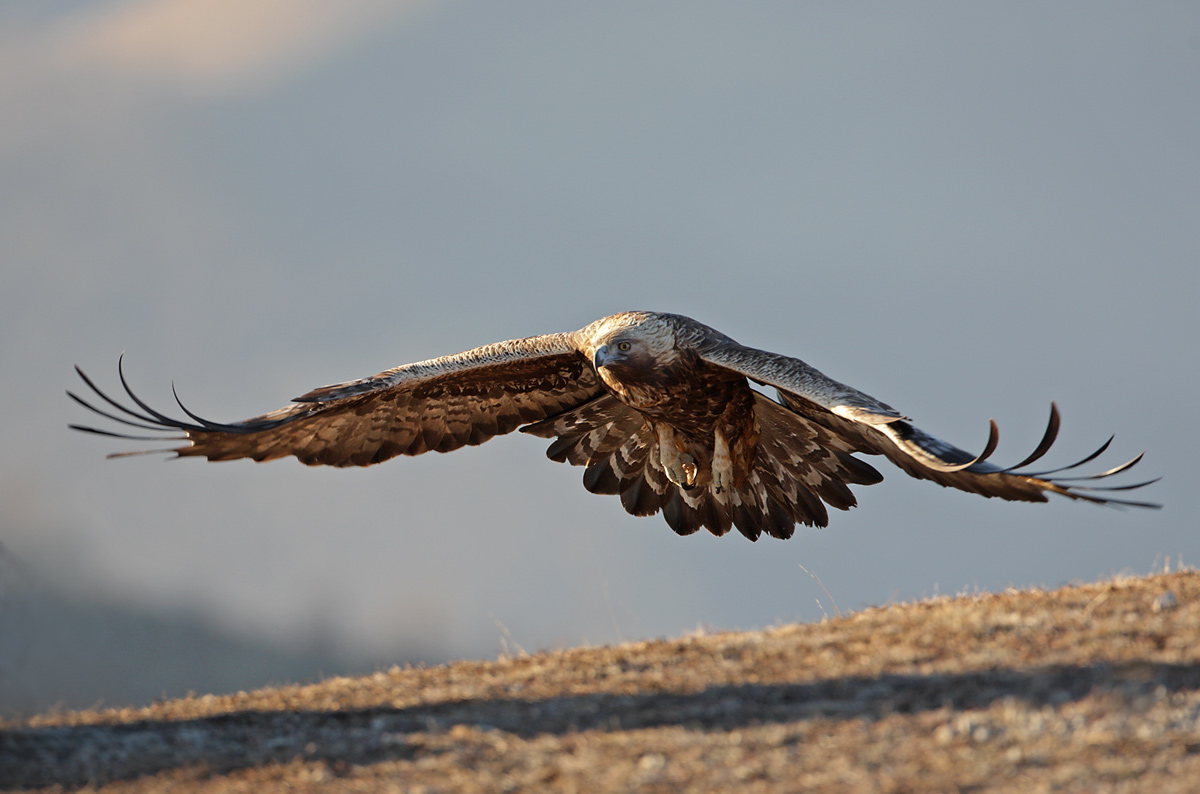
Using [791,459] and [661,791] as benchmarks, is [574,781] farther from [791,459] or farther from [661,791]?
[791,459]

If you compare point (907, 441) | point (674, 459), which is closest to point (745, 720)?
point (907, 441)

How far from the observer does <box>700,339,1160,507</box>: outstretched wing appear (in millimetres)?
6105

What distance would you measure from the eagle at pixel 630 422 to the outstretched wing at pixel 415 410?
12mm

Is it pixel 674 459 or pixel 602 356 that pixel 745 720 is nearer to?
pixel 602 356

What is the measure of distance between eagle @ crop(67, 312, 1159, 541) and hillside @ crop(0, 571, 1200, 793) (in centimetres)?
175

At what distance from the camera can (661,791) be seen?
4.63 metres

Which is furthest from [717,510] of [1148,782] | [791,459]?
[1148,782]

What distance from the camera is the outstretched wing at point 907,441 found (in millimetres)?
6105

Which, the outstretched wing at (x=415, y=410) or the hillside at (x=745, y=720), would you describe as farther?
the outstretched wing at (x=415, y=410)

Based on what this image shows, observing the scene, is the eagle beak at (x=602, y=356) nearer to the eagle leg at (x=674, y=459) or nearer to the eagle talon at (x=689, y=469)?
the eagle leg at (x=674, y=459)

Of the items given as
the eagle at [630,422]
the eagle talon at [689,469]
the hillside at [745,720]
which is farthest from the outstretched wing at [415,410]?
the hillside at [745,720]

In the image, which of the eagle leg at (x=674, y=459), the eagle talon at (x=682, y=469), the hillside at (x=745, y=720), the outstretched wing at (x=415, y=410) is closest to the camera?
the hillside at (x=745, y=720)

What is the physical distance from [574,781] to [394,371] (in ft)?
15.2

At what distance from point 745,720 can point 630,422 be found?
192 inches
